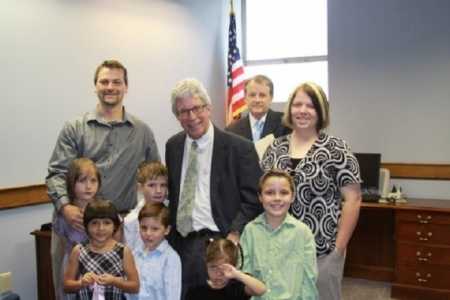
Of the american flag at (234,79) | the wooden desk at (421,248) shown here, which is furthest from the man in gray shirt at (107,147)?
the american flag at (234,79)

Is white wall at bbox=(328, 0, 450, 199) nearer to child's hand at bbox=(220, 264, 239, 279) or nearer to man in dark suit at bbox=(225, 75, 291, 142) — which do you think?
man in dark suit at bbox=(225, 75, 291, 142)

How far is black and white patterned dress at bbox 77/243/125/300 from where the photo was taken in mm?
2135

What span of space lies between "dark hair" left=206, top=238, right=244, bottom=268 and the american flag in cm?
Answer: 339

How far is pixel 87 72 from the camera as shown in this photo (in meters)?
3.95

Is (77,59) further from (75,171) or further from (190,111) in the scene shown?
(190,111)

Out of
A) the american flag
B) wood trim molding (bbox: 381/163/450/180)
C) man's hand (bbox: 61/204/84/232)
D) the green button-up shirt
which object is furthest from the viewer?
the american flag

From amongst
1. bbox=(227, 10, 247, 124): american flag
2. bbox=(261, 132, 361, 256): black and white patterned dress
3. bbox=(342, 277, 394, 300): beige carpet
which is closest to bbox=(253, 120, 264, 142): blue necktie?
bbox=(261, 132, 361, 256): black and white patterned dress

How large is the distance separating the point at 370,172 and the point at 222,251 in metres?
2.89

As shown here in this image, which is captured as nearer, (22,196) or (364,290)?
(22,196)

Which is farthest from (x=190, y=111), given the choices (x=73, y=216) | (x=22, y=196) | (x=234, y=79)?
(x=234, y=79)

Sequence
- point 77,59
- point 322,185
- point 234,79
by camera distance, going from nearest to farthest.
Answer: point 322,185
point 77,59
point 234,79

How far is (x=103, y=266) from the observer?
2141 mm

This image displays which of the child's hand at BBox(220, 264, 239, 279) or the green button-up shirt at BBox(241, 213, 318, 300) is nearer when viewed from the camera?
the child's hand at BBox(220, 264, 239, 279)

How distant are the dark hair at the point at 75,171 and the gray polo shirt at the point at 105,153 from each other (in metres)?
0.07
